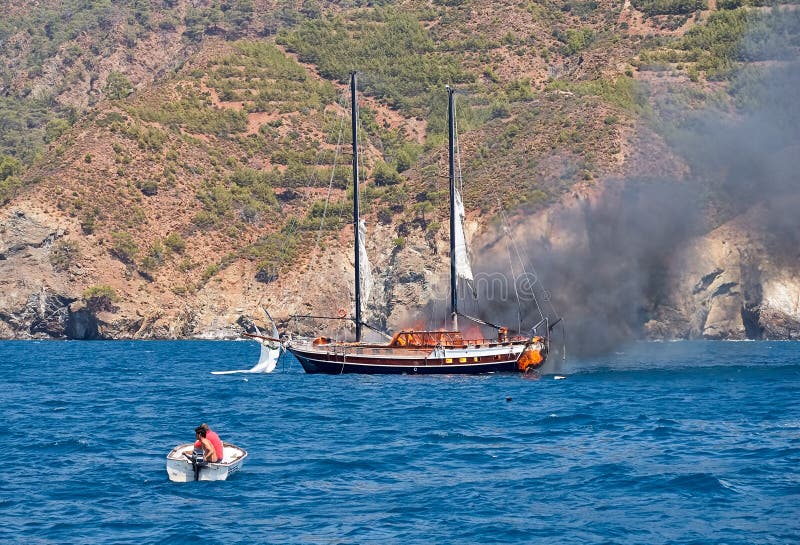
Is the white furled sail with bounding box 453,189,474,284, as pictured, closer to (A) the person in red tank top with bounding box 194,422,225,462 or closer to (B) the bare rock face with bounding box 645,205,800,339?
(A) the person in red tank top with bounding box 194,422,225,462

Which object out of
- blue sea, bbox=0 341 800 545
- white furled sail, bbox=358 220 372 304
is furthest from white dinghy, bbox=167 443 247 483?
white furled sail, bbox=358 220 372 304

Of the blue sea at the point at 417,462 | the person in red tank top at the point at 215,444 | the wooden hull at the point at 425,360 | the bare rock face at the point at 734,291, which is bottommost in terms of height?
the blue sea at the point at 417,462

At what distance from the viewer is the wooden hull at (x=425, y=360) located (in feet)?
218

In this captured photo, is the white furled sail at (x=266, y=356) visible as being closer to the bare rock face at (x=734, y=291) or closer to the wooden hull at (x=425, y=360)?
the wooden hull at (x=425, y=360)

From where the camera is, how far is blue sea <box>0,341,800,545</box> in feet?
88.8

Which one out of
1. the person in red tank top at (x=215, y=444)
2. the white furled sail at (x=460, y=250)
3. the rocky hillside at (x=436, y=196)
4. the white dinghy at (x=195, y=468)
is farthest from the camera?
the rocky hillside at (x=436, y=196)

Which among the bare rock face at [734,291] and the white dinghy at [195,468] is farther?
the bare rock face at [734,291]

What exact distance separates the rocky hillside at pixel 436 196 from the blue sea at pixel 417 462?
36704 millimetres

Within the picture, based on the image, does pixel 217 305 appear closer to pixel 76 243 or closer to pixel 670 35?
pixel 76 243

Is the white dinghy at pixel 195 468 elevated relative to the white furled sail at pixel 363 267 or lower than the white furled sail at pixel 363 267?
lower

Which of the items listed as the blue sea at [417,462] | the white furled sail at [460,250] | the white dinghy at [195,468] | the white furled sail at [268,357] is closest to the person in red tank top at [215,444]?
the white dinghy at [195,468]

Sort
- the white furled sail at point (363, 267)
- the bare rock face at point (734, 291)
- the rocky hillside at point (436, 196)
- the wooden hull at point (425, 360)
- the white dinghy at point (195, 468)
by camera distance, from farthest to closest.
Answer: the bare rock face at point (734, 291), the rocky hillside at point (436, 196), the white furled sail at point (363, 267), the wooden hull at point (425, 360), the white dinghy at point (195, 468)

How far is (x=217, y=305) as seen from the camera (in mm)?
125500

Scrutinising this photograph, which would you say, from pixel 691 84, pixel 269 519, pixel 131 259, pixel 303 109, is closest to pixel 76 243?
pixel 131 259
